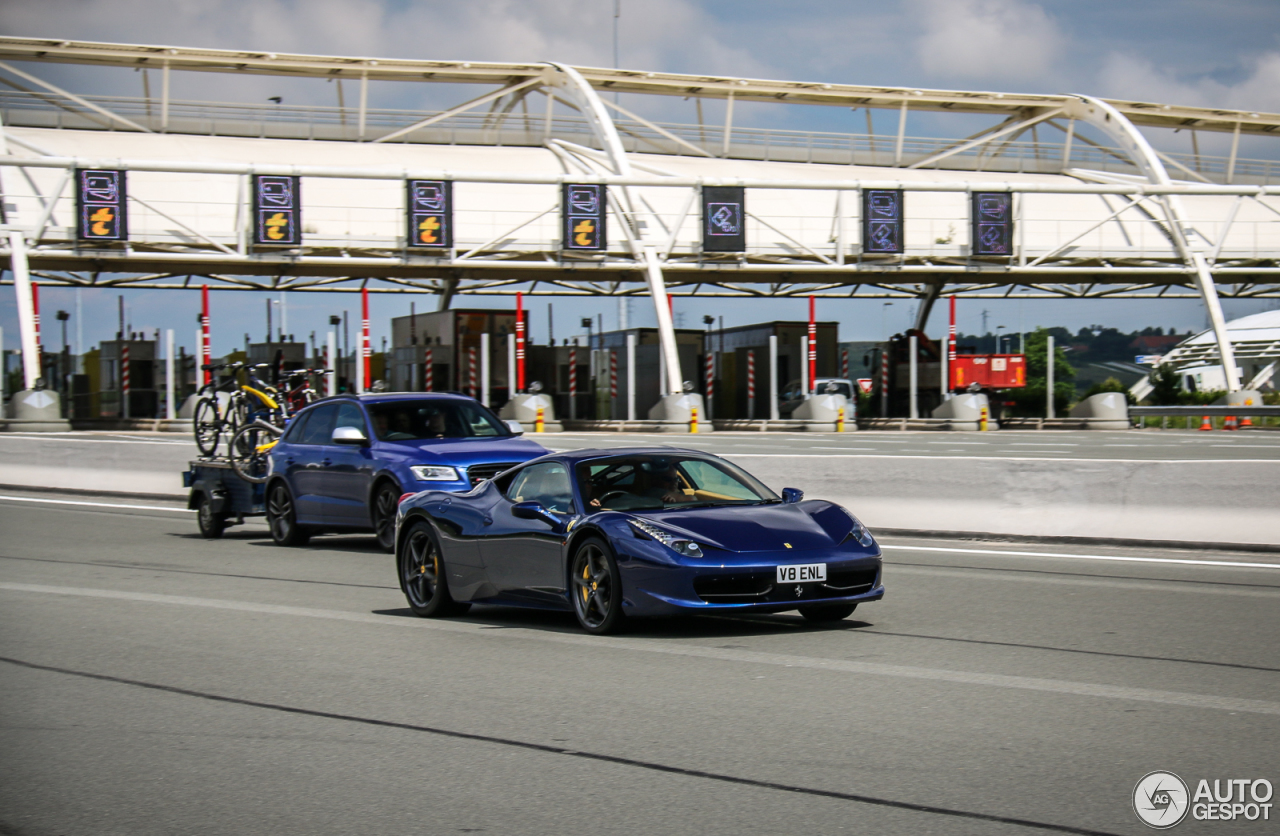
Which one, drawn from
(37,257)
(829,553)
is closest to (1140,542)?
(829,553)

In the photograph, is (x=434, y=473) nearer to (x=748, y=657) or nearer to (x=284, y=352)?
(x=748, y=657)

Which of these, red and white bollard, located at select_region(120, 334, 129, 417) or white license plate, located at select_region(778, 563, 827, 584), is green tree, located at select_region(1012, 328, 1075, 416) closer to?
red and white bollard, located at select_region(120, 334, 129, 417)

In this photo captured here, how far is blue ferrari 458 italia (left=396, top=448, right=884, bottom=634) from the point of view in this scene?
8.59 metres

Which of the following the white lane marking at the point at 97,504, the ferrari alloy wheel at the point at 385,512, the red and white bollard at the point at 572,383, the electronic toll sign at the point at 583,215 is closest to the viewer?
the ferrari alloy wheel at the point at 385,512

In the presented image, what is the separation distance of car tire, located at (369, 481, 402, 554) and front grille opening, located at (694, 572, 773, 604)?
682 cm

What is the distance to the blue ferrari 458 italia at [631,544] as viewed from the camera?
859cm

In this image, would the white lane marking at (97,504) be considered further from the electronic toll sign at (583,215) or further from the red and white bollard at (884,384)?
the red and white bollard at (884,384)

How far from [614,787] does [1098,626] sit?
15.9 ft

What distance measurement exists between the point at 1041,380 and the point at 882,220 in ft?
46.8

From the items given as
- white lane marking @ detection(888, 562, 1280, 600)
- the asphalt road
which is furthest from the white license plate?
white lane marking @ detection(888, 562, 1280, 600)

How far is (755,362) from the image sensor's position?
168ft

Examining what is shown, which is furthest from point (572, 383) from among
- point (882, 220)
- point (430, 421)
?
point (430, 421)

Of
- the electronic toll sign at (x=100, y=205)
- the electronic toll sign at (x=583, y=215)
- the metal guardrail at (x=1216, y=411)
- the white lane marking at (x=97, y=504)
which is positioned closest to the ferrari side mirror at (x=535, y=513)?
the white lane marking at (x=97, y=504)

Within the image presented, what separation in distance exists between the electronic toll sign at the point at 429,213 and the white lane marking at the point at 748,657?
116ft
